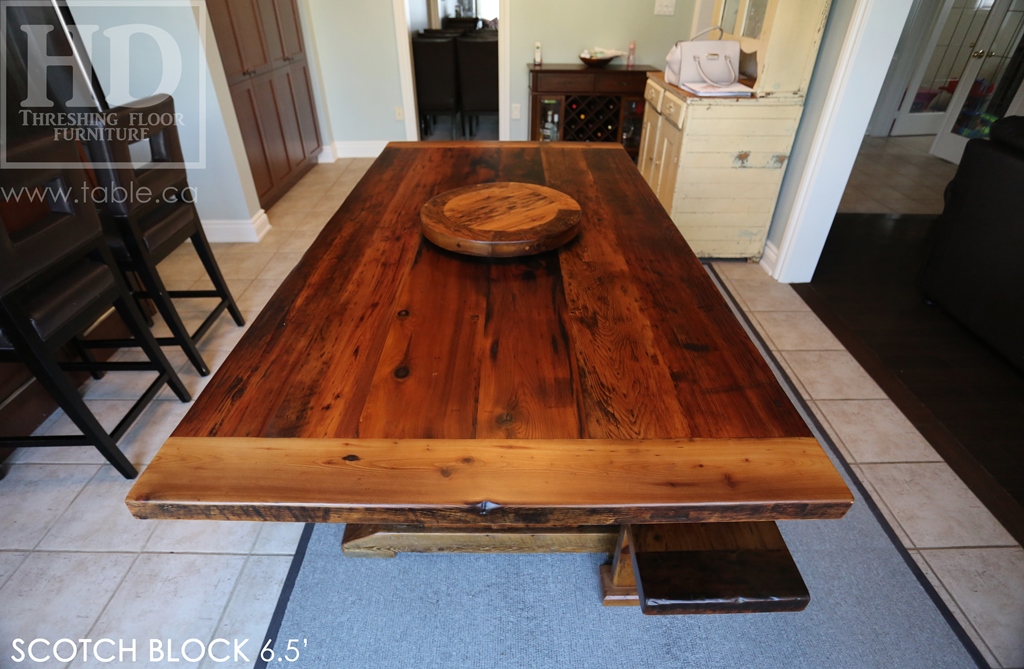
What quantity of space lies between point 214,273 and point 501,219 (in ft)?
4.93

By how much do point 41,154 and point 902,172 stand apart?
18.0 feet

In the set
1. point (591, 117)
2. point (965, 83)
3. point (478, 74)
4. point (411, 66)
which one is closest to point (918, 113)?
point (965, 83)

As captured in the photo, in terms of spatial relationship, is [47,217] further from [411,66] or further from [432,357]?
[411,66]

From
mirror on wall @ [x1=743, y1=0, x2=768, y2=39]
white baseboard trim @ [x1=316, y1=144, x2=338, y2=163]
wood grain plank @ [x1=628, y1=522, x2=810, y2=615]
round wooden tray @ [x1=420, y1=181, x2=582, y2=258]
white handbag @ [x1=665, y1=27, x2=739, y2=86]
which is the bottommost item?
white baseboard trim @ [x1=316, y1=144, x2=338, y2=163]

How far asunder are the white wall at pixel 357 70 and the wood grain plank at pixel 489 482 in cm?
421

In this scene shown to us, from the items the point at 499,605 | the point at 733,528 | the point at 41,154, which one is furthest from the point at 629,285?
the point at 41,154

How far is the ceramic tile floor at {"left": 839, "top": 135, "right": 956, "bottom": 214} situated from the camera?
3727 millimetres

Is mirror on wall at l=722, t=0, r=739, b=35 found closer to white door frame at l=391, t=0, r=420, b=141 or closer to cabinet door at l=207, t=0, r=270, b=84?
white door frame at l=391, t=0, r=420, b=141

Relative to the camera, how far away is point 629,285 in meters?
1.33

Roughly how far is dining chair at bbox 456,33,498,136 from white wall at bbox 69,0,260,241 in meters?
2.36

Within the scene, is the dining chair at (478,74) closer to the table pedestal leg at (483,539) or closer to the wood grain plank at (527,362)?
the wood grain plank at (527,362)

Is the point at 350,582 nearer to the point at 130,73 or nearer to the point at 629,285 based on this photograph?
the point at 629,285

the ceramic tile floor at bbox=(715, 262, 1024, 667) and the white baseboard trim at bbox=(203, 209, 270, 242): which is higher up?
the white baseboard trim at bbox=(203, 209, 270, 242)

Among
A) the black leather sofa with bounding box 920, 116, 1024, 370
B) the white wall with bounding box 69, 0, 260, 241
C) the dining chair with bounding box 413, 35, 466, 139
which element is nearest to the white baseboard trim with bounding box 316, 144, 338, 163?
the dining chair with bounding box 413, 35, 466, 139
